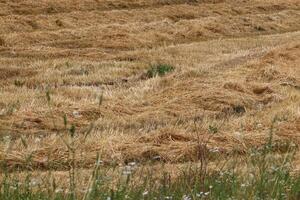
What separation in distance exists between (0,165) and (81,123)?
3.37 m

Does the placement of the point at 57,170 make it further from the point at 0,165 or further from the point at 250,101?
the point at 250,101

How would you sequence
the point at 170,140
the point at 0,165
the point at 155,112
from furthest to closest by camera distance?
the point at 155,112
the point at 170,140
the point at 0,165

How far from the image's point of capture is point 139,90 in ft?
45.8

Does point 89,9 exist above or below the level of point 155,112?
below

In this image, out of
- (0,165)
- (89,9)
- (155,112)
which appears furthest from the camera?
(89,9)

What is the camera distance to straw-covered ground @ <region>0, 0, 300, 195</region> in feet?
28.5

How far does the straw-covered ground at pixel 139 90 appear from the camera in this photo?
8.70 m

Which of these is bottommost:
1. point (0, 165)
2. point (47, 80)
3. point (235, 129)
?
point (47, 80)

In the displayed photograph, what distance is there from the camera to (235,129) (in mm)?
10023

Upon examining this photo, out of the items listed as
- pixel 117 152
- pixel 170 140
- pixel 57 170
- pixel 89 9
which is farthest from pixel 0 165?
pixel 89 9

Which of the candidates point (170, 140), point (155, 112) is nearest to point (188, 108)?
point (155, 112)

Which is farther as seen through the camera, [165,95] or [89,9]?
[89,9]

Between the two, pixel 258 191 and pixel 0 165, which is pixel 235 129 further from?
pixel 258 191

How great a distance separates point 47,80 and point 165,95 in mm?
3877
